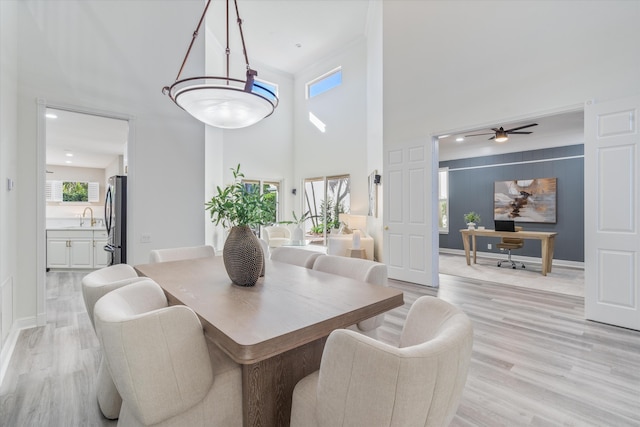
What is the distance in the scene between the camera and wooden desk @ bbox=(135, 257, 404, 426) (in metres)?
1.09

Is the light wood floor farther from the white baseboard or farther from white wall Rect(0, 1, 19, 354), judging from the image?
the white baseboard

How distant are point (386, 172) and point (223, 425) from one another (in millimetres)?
4496

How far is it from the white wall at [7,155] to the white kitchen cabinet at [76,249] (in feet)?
10.9

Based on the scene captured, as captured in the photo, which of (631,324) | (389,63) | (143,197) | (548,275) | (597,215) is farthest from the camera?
(548,275)

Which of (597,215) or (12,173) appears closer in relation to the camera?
(12,173)

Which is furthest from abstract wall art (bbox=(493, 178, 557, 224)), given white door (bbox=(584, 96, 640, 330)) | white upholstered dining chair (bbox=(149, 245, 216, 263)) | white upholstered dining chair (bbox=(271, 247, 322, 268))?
white upholstered dining chair (bbox=(149, 245, 216, 263))

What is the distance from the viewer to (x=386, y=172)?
17.0ft

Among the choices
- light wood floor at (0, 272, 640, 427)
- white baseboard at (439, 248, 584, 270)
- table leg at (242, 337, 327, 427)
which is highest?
table leg at (242, 337, 327, 427)

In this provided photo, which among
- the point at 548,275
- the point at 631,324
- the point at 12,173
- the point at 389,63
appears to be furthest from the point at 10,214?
the point at 548,275

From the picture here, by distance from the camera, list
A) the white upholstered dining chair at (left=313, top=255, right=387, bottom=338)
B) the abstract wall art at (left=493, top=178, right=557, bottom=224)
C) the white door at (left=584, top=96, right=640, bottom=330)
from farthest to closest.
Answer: the abstract wall art at (left=493, top=178, right=557, bottom=224) → the white door at (left=584, top=96, right=640, bottom=330) → the white upholstered dining chair at (left=313, top=255, right=387, bottom=338)

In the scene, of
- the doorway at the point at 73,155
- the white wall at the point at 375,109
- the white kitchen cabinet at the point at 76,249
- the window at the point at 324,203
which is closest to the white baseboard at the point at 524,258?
the white wall at the point at 375,109

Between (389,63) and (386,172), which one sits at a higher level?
(389,63)

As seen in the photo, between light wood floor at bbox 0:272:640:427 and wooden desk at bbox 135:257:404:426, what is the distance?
3.07 feet

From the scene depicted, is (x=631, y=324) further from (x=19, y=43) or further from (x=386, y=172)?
(x=19, y=43)
